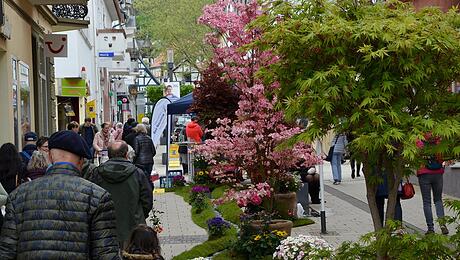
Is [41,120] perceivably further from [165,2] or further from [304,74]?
[165,2]

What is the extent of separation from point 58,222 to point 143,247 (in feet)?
4.38

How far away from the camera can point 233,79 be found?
1273 centimetres

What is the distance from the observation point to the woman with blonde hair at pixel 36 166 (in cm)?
1080

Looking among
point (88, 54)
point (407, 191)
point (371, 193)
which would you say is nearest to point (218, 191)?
point (407, 191)

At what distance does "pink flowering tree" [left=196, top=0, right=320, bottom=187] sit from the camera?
11664mm

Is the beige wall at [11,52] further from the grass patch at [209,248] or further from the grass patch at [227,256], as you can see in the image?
the grass patch at [227,256]

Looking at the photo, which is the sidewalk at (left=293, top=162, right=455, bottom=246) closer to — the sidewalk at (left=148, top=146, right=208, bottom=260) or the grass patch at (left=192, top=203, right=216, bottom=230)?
the sidewalk at (left=148, top=146, right=208, bottom=260)

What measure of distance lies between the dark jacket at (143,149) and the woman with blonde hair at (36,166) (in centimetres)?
778

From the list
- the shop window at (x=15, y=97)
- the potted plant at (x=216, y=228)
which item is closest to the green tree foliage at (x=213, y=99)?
the shop window at (x=15, y=97)

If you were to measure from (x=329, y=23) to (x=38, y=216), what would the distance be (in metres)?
2.80

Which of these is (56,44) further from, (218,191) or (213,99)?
(218,191)

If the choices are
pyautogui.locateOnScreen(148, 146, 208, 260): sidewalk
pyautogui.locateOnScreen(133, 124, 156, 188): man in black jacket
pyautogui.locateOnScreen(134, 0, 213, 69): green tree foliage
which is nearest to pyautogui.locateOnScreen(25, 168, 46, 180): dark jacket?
pyautogui.locateOnScreen(148, 146, 208, 260): sidewalk

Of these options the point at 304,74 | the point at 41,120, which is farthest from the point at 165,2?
the point at 304,74

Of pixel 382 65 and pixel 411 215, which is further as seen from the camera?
pixel 411 215
